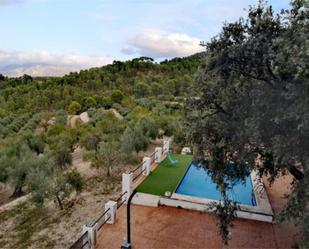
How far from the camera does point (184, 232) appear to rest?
38.8 ft

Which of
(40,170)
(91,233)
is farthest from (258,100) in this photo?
(40,170)

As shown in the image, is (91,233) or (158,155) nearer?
(91,233)

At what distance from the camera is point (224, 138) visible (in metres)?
8.96

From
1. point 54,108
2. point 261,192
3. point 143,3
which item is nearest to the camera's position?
point 143,3

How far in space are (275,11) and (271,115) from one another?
2.84m

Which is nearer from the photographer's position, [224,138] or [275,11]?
[275,11]

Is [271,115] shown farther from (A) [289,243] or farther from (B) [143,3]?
(B) [143,3]

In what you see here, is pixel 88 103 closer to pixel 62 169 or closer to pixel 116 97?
pixel 116 97

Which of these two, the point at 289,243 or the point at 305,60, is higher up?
the point at 305,60

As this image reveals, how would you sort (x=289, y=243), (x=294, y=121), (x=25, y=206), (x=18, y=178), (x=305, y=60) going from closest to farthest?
(x=305, y=60), (x=294, y=121), (x=289, y=243), (x=25, y=206), (x=18, y=178)

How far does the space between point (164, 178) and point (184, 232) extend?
5.31 metres

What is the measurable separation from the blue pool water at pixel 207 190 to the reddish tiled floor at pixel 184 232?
1.79 meters

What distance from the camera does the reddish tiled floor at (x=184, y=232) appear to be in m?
11.1


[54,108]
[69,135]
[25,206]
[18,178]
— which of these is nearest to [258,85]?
[25,206]
